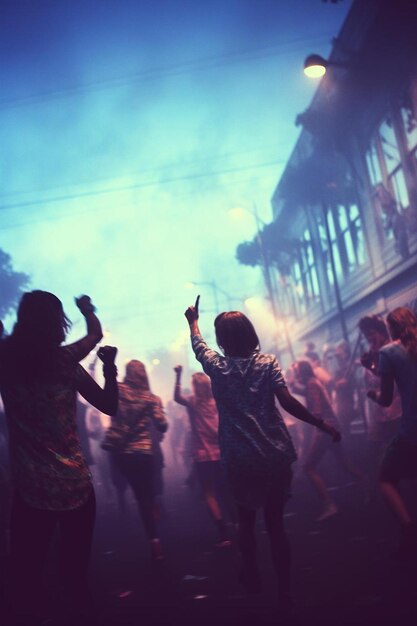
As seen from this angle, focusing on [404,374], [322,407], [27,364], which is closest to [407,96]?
[322,407]

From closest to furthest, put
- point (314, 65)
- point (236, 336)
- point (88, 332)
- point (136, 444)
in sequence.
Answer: point (88, 332) → point (236, 336) → point (136, 444) → point (314, 65)

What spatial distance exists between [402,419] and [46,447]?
9.61 feet

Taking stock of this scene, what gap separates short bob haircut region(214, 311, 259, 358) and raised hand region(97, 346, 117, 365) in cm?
137

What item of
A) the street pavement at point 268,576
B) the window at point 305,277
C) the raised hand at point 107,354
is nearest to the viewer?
the raised hand at point 107,354

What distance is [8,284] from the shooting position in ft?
137

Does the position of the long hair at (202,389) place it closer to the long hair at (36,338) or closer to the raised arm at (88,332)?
the raised arm at (88,332)

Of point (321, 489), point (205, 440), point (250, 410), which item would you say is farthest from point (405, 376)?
point (205, 440)

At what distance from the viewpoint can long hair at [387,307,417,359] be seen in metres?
4.52

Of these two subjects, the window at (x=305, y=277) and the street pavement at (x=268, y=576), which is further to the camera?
the window at (x=305, y=277)

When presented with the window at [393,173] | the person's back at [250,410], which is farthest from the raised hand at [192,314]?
the window at [393,173]

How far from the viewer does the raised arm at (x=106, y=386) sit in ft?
9.69

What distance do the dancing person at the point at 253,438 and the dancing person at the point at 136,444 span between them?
2644 millimetres

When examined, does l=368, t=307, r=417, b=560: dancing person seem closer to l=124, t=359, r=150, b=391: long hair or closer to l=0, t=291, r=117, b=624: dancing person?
l=0, t=291, r=117, b=624: dancing person

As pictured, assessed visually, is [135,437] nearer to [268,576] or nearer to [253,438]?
[268,576]
